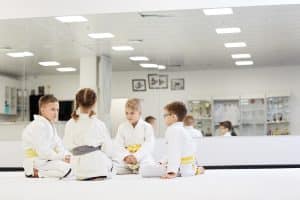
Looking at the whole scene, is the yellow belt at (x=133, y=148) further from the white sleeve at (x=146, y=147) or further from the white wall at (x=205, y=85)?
the white wall at (x=205, y=85)

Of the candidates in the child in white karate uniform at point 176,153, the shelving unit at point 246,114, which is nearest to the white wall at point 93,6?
the shelving unit at point 246,114

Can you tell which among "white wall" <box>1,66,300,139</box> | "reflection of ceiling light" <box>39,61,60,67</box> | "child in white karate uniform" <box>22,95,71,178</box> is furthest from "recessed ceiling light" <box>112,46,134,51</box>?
"child in white karate uniform" <box>22,95,71,178</box>

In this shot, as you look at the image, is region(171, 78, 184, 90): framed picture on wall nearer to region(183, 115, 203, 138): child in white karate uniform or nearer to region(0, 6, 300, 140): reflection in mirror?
region(0, 6, 300, 140): reflection in mirror

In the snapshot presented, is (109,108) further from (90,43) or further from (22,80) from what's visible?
(22,80)

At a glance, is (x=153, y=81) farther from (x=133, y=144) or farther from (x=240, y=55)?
Result: (x=133, y=144)

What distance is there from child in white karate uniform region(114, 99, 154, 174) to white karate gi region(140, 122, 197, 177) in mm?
621

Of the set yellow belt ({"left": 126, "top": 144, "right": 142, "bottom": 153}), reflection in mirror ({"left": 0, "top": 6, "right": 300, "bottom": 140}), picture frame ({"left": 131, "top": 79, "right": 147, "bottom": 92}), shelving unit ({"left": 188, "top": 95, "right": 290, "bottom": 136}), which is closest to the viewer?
yellow belt ({"left": 126, "top": 144, "right": 142, "bottom": 153})

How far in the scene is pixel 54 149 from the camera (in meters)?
4.91

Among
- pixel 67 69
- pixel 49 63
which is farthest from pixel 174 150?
pixel 49 63

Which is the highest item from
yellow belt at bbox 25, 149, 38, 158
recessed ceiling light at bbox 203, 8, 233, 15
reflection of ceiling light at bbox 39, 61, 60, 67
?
recessed ceiling light at bbox 203, 8, 233, 15

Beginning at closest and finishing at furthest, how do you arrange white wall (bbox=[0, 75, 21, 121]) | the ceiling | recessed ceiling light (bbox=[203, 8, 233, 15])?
recessed ceiling light (bbox=[203, 8, 233, 15])
the ceiling
white wall (bbox=[0, 75, 21, 121])

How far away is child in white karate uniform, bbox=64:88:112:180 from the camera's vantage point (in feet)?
13.9

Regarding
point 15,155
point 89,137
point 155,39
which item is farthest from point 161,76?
point 89,137

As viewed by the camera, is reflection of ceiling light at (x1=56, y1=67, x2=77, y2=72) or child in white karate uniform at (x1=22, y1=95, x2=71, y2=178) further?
reflection of ceiling light at (x1=56, y1=67, x2=77, y2=72)
